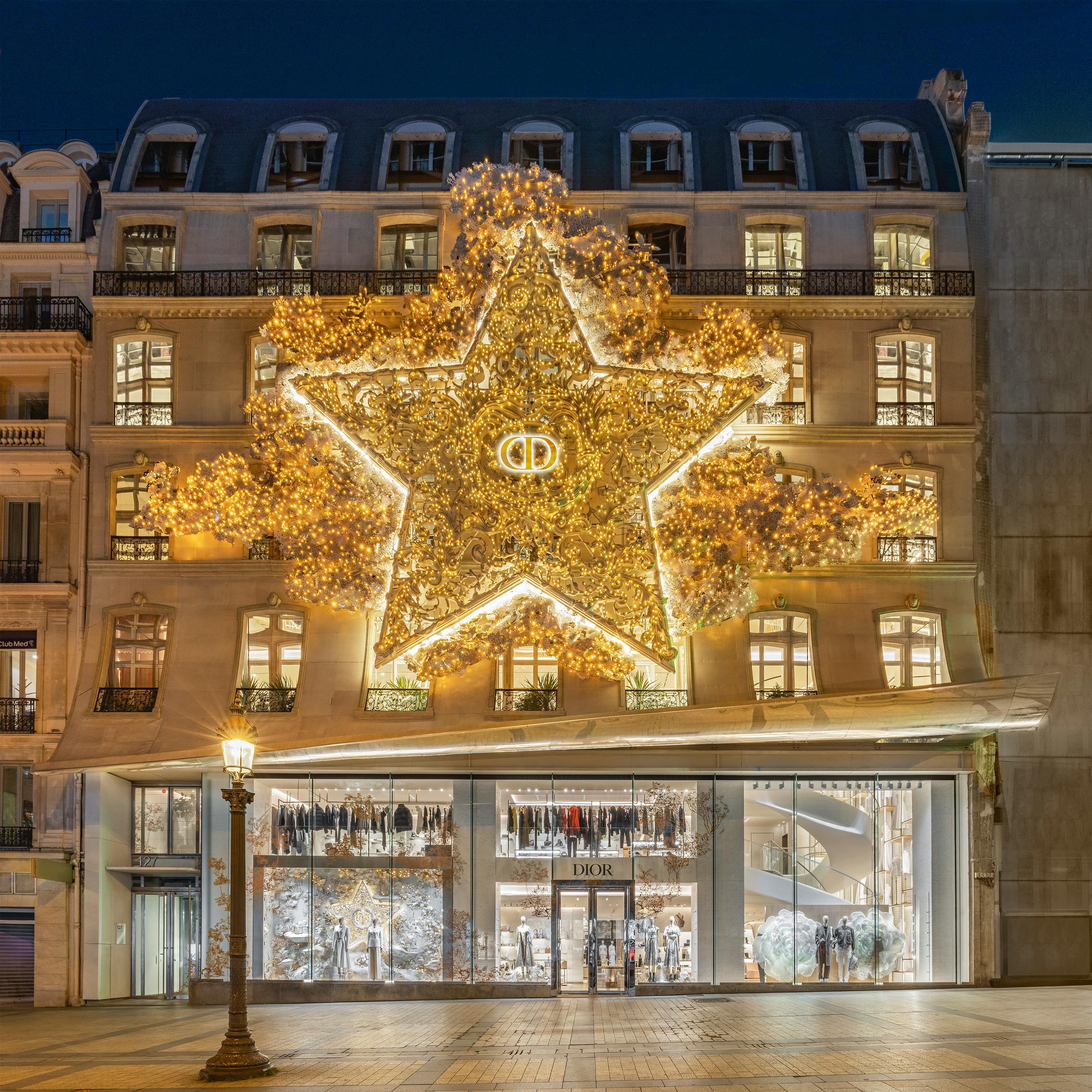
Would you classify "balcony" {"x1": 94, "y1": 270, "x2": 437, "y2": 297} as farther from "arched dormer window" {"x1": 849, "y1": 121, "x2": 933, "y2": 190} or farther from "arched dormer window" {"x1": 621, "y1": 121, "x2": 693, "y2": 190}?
"arched dormer window" {"x1": 849, "y1": 121, "x2": 933, "y2": 190}

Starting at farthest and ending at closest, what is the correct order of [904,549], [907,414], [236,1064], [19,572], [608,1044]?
[19,572] < [907,414] < [904,549] < [608,1044] < [236,1064]

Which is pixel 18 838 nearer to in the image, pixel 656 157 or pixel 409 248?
pixel 409 248

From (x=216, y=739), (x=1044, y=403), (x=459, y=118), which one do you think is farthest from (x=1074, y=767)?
(x=459, y=118)

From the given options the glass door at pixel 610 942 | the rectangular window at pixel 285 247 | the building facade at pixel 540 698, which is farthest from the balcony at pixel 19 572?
the glass door at pixel 610 942

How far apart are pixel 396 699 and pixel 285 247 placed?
35.1ft

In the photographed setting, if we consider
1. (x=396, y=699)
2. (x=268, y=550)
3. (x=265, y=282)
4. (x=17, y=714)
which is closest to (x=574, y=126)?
(x=265, y=282)

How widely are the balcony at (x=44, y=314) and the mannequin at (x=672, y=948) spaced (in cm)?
1841

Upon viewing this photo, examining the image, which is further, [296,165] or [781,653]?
[296,165]

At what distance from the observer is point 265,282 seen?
101ft

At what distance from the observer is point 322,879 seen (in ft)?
94.7

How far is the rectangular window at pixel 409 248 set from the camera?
3098 centimetres

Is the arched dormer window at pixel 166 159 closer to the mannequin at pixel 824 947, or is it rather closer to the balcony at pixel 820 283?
the balcony at pixel 820 283

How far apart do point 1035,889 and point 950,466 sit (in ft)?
30.2

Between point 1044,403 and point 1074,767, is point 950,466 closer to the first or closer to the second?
point 1044,403
